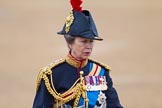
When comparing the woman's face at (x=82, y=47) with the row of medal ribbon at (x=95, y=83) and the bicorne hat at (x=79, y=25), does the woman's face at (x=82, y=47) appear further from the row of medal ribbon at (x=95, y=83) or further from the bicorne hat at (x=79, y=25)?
the row of medal ribbon at (x=95, y=83)

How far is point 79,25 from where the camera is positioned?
3541 millimetres

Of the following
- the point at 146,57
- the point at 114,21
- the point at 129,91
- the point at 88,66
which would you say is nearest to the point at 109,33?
the point at 114,21

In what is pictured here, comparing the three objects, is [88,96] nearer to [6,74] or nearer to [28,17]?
[6,74]

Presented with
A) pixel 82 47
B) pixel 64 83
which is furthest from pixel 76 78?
pixel 82 47

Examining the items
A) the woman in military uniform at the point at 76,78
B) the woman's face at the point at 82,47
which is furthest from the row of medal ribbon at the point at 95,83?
the woman's face at the point at 82,47

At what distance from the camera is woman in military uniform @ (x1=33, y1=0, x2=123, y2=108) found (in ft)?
11.5

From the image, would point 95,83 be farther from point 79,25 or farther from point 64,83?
point 79,25

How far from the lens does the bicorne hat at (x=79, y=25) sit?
11.5 ft

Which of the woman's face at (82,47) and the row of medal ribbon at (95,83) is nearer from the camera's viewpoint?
the woman's face at (82,47)

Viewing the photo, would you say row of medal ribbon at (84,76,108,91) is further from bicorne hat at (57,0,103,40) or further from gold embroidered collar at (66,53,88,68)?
bicorne hat at (57,0,103,40)

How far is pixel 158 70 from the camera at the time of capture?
6.96 m

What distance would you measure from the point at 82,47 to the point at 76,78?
0.21 metres

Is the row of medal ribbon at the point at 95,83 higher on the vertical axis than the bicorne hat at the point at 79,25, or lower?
lower

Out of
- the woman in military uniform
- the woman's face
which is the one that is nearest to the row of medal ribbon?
the woman in military uniform
